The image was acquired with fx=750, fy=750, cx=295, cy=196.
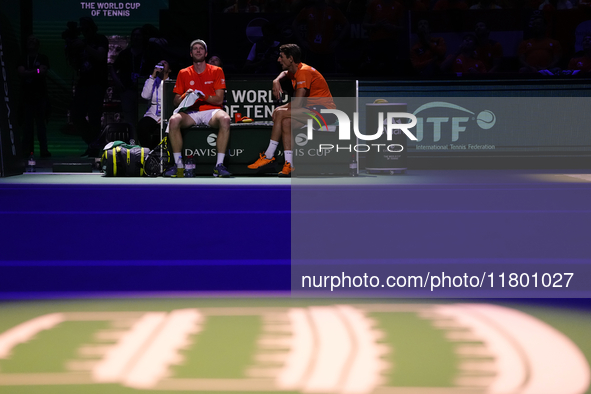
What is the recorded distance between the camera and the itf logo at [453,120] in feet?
34.0

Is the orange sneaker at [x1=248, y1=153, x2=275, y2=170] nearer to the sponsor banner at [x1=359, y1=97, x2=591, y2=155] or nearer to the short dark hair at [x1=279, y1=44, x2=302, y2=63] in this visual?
the short dark hair at [x1=279, y1=44, x2=302, y2=63]

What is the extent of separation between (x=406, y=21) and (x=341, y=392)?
393 inches

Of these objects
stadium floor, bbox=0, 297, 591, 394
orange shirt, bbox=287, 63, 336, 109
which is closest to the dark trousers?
orange shirt, bbox=287, 63, 336, 109

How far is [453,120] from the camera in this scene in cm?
1044

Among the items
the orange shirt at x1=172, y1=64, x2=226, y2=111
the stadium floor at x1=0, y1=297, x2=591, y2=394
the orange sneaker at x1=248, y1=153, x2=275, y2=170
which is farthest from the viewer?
the orange sneaker at x1=248, y1=153, x2=275, y2=170

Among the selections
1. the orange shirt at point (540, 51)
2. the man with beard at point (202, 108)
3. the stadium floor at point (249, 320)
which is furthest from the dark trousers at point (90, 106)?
the stadium floor at point (249, 320)

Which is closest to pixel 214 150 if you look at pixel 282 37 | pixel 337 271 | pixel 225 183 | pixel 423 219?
pixel 225 183

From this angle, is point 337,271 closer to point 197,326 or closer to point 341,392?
point 197,326

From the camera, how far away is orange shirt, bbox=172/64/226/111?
8.95 metres

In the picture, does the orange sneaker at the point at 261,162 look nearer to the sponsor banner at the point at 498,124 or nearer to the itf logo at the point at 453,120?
the sponsor banner at the point at 498,124

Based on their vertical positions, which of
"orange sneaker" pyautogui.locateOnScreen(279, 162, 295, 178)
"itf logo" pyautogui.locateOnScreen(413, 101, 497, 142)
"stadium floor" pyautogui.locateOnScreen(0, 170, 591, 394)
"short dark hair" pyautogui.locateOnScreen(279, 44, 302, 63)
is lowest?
"orange sneaker" pyautogui.locateOnScreen(279, 162, 295, 178)

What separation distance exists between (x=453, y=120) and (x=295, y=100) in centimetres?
260

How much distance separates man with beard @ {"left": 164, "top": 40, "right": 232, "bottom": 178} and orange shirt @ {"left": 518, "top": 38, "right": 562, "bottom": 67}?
15.8 ft

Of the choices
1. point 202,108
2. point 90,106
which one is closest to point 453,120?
point 202,108
